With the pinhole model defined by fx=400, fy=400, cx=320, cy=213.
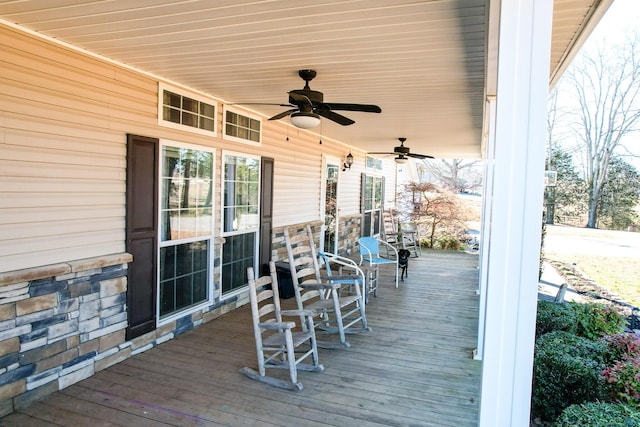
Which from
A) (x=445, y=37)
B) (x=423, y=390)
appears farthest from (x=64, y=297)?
(x=445, y=37)

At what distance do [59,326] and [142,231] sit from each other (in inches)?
41.6

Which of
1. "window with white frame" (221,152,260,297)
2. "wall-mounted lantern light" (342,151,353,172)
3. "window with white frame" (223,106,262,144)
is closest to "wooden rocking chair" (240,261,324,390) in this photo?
"window with white frame" (221,152,260,297)

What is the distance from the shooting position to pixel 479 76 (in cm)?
361

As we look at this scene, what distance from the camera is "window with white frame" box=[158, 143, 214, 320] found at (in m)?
4.16

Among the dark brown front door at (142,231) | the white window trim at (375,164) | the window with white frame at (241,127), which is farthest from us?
the white window trim at (375,164)

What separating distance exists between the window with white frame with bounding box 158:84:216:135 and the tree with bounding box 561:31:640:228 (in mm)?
3556

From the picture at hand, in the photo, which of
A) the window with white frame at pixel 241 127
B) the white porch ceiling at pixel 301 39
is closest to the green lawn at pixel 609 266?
the white porch ceiling at pixel 301 39

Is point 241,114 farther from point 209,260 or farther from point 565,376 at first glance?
point 565,376

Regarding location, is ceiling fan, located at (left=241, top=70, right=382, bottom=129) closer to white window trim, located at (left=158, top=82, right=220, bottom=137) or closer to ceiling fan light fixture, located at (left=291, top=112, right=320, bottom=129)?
ceiling fan light fixture, located at (left=291, top=112, right=320, bottom=129)

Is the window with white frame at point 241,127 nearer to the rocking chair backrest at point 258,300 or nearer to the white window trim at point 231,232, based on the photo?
the white window trim at point 231,232

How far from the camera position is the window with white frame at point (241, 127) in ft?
16.7

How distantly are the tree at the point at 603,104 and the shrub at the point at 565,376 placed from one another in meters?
1.05

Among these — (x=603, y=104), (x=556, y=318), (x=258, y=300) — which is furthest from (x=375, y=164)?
(x=603, y=104)

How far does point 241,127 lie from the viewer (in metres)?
5.40
